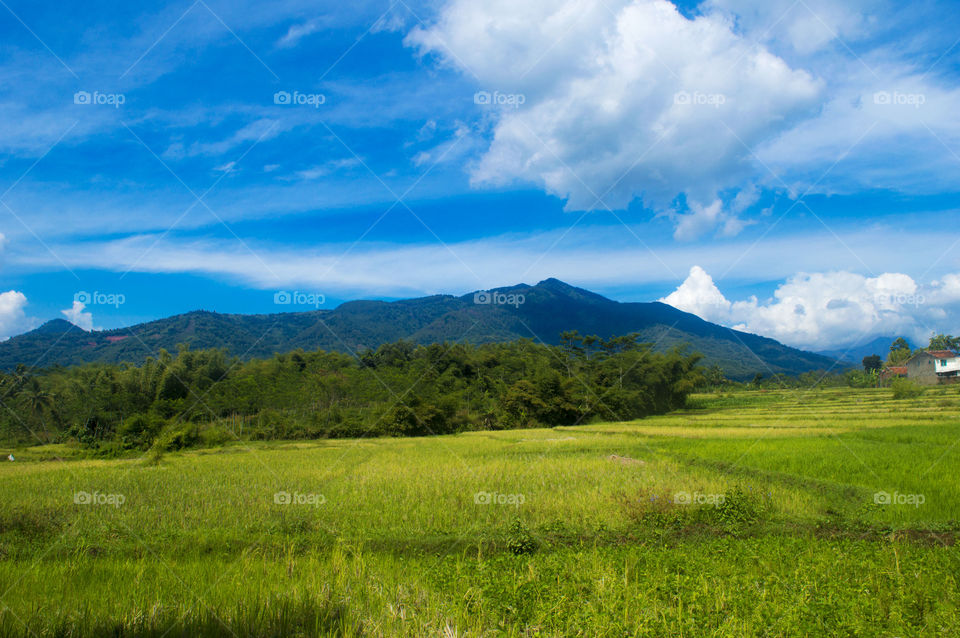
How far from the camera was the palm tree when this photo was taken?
3969 cm

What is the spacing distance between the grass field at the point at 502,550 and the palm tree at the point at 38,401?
111 feet

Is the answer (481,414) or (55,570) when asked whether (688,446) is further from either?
(481,414)

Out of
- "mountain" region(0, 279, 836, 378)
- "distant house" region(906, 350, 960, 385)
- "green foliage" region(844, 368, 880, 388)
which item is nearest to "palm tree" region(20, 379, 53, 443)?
"mountain" region(0, 279, 836, 378)

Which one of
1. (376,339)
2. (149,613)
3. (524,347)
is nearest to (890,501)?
(149,613)

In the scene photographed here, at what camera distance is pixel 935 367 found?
4378 cm

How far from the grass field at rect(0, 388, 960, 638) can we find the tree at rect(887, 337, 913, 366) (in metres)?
65.5

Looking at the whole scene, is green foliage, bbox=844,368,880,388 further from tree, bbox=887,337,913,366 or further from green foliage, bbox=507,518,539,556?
green foliage, bbox=507,518,539,556

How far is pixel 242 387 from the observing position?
4325 cm

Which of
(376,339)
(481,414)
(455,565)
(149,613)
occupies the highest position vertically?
(376,339)

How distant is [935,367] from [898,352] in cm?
2603

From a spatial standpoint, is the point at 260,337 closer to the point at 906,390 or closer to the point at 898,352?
the point at 906,390

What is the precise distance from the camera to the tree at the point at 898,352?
6372cm

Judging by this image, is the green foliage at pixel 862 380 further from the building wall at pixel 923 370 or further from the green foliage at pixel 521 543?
the green foliage at pixel 521 543

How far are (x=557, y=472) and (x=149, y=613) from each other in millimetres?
11097
